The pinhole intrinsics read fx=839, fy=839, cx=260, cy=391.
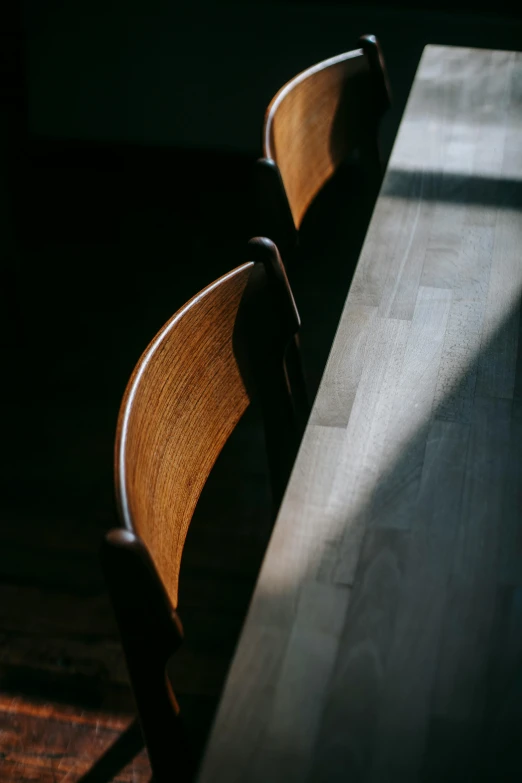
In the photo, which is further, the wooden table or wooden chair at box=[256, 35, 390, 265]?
wooden chair at box=[256, 35, 390, 265]

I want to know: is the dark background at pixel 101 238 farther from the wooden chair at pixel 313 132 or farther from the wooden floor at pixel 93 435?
the wooden chair at pixel 313 132

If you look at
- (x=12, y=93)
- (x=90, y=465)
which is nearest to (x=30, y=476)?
(x=90, y=465)

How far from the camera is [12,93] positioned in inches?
73.3

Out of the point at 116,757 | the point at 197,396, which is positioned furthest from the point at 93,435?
the point at 197,396

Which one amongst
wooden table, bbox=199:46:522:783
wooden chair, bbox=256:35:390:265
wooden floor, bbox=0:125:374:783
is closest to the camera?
wooden table, bbox=199:46:522:783

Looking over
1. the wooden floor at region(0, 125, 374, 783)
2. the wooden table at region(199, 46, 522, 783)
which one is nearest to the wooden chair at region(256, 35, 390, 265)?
the wooden table at region(199, 46, 522, 783)

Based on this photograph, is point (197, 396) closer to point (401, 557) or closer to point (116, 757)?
point (401, 557)

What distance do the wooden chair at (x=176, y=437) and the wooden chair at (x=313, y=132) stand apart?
0.19m

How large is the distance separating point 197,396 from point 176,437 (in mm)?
54

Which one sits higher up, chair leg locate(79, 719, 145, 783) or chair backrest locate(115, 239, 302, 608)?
chair backrest locate(115, 239, 302, 608)

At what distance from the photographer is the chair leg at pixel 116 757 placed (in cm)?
120

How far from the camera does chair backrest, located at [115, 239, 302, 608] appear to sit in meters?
0.62

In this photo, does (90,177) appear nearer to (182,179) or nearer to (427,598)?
(182,179)

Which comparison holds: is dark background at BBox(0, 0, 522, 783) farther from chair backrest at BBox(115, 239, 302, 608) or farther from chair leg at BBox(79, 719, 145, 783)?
chair backrest at BBox(115, 239, 302, 608)
